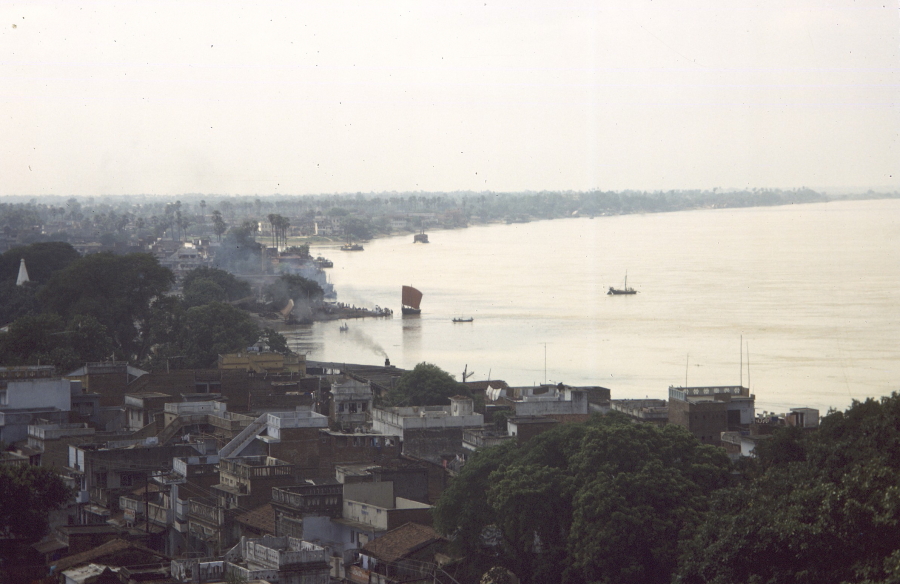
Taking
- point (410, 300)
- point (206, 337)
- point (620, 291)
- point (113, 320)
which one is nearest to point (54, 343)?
point (206, 337)

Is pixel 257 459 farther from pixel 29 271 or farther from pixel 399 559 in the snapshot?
pixel 29 271

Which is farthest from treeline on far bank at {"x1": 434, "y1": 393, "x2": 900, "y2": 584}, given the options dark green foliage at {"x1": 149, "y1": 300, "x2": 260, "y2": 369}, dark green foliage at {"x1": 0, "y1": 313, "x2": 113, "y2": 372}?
dark green foliage at {"x1": 149, "y1": 300, "x2": 260, "y2": 369}

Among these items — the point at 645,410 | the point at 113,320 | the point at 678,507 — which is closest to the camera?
the point at 678,507

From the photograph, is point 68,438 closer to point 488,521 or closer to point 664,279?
point 488,521

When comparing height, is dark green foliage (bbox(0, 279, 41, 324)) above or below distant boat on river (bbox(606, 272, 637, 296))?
above

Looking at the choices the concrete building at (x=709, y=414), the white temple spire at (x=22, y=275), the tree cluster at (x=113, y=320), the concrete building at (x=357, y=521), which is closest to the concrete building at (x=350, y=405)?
the concrete building at (x=709, y=414)

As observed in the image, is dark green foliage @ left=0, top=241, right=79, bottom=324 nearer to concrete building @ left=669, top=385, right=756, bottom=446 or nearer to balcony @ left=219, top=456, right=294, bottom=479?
concrete building @ left=669, top=385, right=756, bottom=446

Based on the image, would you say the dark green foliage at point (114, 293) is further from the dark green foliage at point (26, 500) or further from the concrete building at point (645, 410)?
the dark green foliage at point (26, 500)

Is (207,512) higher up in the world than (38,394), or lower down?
lower down
